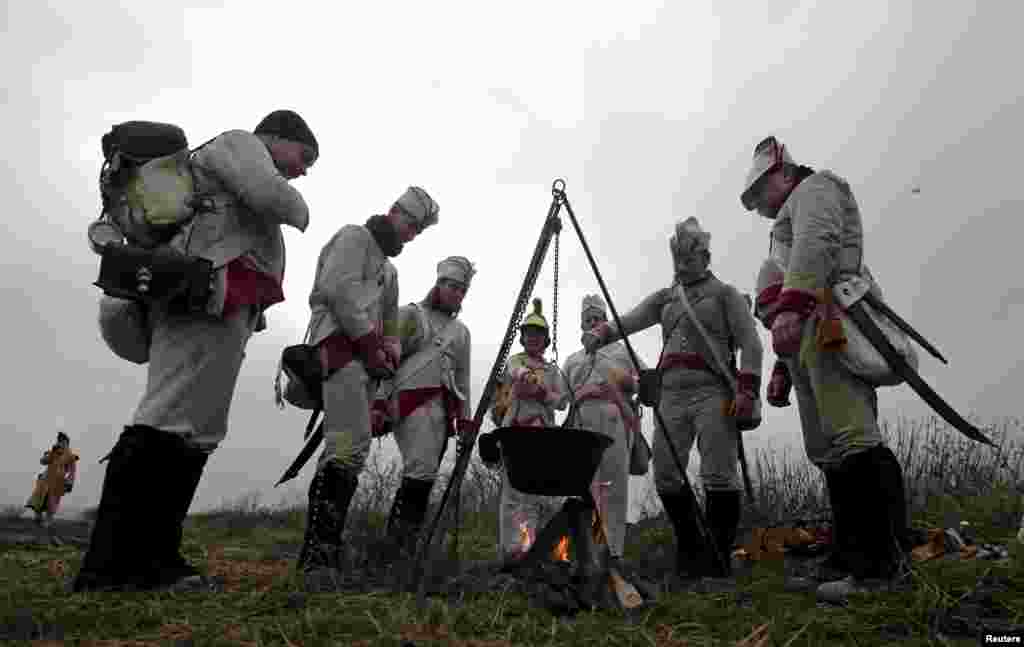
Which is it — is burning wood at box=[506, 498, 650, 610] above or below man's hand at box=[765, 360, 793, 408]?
below

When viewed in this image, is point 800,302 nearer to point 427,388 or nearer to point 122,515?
point 427,388

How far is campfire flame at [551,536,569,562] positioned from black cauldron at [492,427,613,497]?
1.36 ft

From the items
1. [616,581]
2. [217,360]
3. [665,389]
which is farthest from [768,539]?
[217,360]

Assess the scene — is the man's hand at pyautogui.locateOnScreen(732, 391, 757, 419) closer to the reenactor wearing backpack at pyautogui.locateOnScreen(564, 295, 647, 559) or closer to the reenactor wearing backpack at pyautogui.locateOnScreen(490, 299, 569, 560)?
the reenactor wearing backpack at pyautogui.locateOnScreen(564, 295, 647, 559)

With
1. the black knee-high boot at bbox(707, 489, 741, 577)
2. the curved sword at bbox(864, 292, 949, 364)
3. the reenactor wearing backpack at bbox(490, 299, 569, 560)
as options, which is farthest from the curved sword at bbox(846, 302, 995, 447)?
the reenactor wearing backpack at bbox(490, 299, 569, 560)

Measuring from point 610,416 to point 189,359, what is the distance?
3.25 metres

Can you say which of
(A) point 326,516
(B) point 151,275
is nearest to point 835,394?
(A) point 326,516

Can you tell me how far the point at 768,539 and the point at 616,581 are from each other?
2.31m

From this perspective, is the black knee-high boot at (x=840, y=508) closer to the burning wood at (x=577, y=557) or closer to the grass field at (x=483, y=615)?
the grass field at (x=483, y=615)

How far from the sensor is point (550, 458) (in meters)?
3.16

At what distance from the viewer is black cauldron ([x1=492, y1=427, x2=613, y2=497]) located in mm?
3139

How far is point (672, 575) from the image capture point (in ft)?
14.5

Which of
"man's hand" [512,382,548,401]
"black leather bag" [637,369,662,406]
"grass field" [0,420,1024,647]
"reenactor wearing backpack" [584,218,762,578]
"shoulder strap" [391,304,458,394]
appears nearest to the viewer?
"grass field" [0,420,1024,647]

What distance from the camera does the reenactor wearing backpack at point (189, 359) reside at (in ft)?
9.47
